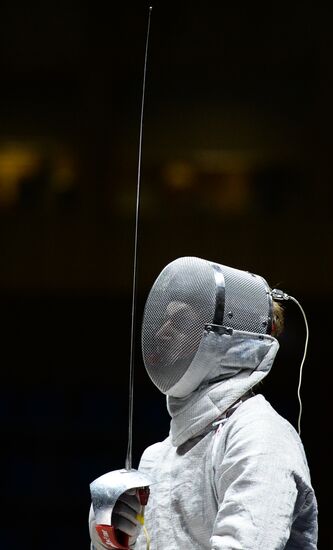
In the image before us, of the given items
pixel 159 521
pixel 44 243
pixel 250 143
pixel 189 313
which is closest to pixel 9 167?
pixel 44 243

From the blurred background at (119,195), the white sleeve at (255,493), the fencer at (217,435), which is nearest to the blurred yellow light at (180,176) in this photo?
the blurred background at (119,195)

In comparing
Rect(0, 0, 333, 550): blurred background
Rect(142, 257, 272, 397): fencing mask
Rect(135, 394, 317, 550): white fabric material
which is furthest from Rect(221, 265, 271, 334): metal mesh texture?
Rect(0, 0, 333, 550): blurred background

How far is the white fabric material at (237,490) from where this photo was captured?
1454 millimetres

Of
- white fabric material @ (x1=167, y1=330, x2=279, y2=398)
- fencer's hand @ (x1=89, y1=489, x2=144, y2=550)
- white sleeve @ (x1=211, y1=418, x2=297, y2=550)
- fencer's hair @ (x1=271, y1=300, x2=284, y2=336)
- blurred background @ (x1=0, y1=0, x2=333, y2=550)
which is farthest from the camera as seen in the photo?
blurred background @ (x1=0, y1=0, x2=333, y2=550)

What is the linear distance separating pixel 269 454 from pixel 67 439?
1628mm

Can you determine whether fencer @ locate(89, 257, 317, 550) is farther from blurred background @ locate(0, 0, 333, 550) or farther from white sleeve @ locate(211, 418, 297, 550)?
blurred background @ locate(0, 0, 333, 550)

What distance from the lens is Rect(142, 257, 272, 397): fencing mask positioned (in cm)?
171

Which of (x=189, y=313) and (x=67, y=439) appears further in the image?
(x=67, y=439)

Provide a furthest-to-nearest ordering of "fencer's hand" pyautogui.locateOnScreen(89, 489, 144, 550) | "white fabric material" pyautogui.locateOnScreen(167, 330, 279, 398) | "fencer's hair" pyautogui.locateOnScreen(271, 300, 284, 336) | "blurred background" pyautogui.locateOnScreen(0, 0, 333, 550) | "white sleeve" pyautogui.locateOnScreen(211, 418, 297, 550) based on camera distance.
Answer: "blurred background" pyautogui.locateOnScreen(0, 0, 333, 550) < "fencer's hair" pyautogui.locateOnScreen(271, 300, 284, 336) < "white fabric material" pyautogui.locateOnScreen(167, 330, 279, 398) < "fencer's hand" pyautogui.locateOnScreen(89, 489, 144, 550) < "white sleeve" pyautogui.locateOnScreen(211, 418, 297, 550)

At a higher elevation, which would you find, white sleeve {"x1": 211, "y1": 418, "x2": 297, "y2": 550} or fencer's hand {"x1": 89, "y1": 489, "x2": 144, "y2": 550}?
white sleeve {"x1": 211, "y1": 418, "x2": 297, "y2": 550}

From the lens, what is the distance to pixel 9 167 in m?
3.21

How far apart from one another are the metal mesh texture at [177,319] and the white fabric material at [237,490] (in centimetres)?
11

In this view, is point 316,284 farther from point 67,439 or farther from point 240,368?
point 240,368

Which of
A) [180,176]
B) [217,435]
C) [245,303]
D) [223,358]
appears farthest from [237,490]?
[180,176]
